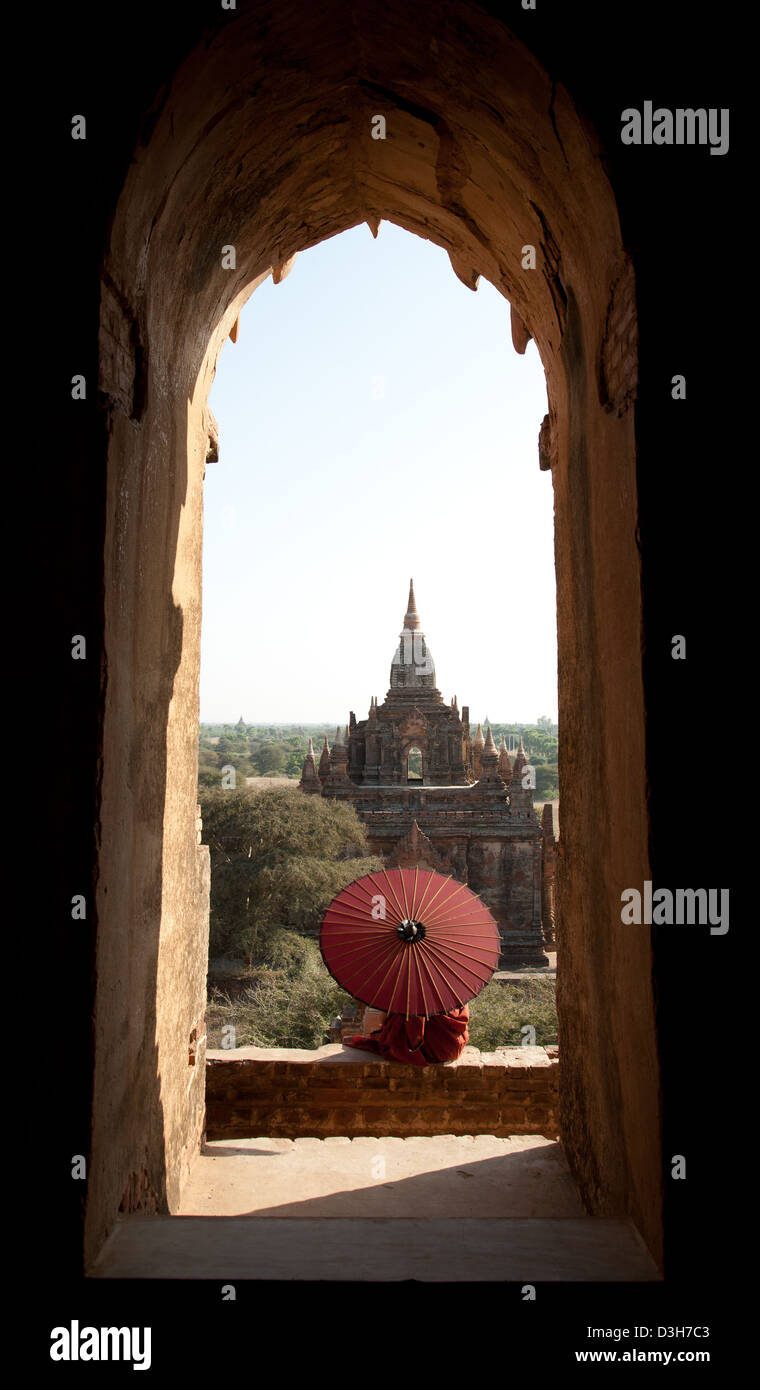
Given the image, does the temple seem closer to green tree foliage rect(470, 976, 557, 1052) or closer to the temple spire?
the temple spire

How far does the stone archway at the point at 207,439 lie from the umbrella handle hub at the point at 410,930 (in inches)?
104

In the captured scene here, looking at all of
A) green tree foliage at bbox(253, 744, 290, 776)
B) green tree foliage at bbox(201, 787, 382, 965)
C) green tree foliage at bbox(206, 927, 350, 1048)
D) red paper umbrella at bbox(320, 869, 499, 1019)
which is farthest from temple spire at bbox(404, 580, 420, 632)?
green tree foliage at bbox(253, 744, 290, 776)

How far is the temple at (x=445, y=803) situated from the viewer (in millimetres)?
20922

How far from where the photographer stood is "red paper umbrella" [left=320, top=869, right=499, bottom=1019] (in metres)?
5.41

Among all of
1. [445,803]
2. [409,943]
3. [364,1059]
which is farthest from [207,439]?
[445,803]

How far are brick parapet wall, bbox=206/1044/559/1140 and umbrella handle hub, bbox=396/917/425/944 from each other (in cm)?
105

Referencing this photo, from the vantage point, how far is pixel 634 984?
2.09m

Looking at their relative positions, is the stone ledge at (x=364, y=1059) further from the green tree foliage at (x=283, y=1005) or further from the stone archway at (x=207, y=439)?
the green tree foliage at (x=283, y=1005)

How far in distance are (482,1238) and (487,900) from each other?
64.5ft

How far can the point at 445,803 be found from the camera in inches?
896

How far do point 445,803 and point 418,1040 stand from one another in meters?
17.9

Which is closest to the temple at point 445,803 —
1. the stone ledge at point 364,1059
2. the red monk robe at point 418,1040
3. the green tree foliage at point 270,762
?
the red monk robe at point 418,1040

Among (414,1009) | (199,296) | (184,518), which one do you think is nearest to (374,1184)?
(414,1009)

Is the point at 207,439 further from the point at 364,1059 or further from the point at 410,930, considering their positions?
the point at 410,930
